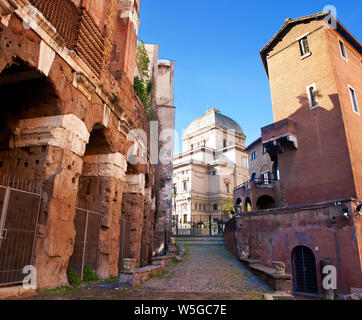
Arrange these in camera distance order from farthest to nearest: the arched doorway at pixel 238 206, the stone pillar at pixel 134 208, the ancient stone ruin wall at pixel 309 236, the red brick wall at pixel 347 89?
the arched doorway at pixel 238 206 < the red brick wall at pixel 347 89 < the ancient stone ruin wall at pixel 309 236 < the stone pillar at pixel 134 208

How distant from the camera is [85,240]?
27.0 feet

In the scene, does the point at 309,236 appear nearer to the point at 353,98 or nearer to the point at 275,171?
the point at 275,171

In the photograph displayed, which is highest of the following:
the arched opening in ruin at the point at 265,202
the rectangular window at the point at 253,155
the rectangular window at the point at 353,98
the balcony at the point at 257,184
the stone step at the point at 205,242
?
the rectangular window at the point at 353,98

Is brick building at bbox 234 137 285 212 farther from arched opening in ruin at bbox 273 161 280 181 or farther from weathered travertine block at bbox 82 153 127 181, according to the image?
weathered travertine block at bbox 82 153 127 181

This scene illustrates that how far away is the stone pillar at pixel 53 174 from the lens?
6.07 meters

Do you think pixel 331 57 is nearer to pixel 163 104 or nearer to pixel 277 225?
pixel 277 225

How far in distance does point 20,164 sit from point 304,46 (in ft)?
72.5

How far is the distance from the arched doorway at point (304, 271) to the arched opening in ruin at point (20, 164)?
49.7ft

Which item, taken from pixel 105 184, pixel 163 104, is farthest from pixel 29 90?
pixel 163 104

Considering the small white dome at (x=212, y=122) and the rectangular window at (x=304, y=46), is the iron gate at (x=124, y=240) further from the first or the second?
the small white dome at (x=212, y=122)

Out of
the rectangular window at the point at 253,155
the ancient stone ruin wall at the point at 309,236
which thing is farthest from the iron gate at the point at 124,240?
the rectangular window at the point at 253,155

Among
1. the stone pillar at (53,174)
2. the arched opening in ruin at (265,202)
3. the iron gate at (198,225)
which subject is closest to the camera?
the stone pillar at (53,174)

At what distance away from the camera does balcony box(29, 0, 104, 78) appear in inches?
283

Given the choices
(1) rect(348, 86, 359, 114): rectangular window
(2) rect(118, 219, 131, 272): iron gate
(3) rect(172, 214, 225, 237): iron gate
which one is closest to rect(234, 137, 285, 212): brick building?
(3) rect(172, 214, 225, 237): iron gate
